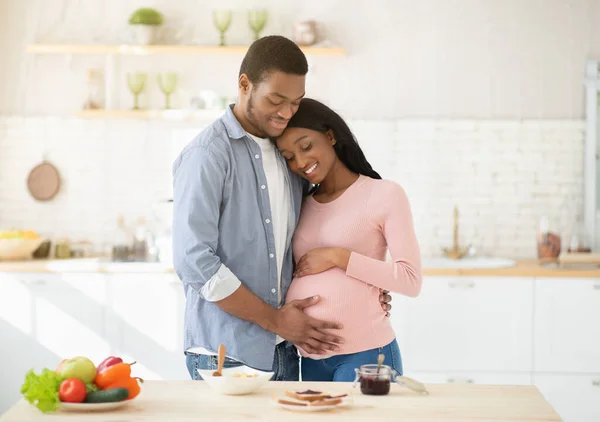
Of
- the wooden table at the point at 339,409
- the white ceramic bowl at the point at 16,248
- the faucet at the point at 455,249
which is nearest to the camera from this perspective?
the wooden table at the point at 339,409

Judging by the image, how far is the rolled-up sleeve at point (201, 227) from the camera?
99.6 inches

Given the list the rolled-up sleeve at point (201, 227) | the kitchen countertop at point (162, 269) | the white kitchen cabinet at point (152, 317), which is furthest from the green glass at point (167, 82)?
the rolled-up sleeve at point (201, 227)

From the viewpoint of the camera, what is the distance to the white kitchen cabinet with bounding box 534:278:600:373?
4785 mm

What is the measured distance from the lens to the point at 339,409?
2242 mm

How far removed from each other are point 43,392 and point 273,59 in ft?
3.73

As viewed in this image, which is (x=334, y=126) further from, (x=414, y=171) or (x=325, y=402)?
(x=414, y=171)

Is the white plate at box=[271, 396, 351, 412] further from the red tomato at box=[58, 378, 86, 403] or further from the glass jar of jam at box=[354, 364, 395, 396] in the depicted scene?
the red tomato at box=[58, 378, 86, 403]

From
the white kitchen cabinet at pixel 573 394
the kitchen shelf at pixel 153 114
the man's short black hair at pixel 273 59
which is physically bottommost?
the white kitchen cabinet at pixel 573 394

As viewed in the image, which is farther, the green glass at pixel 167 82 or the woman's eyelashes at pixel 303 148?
the green glass at pixel 167 82

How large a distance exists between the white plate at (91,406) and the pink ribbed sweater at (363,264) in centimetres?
71

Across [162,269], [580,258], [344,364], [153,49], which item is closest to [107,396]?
[344,364]

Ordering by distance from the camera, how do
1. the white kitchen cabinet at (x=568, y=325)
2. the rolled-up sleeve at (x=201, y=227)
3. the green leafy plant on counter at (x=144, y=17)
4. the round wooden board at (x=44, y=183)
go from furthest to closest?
the round wooden board at (x=44, y=183) < the green leafy plant on counter at (x=144, y=17) < the white kitchen cabinet at (x=568, y=325) < the rolled-up sleeve at (x=201, y=227)

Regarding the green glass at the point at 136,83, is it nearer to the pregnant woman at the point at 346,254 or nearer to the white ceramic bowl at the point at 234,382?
the pregnant woman at the point at 346,254

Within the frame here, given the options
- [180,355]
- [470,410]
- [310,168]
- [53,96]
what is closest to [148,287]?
[180,355]
